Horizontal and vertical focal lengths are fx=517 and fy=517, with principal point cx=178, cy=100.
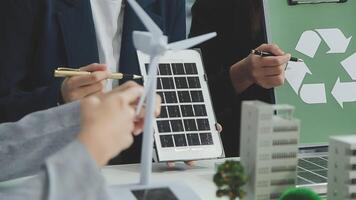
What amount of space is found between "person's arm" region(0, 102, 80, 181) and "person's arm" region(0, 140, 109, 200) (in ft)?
0.60

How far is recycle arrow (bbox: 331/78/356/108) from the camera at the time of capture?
1247 mm

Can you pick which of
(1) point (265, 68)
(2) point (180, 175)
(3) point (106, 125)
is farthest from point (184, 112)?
(3) point (106, 125)

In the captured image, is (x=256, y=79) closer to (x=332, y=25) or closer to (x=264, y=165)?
(x=332, y=25)

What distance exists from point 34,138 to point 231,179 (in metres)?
0.29

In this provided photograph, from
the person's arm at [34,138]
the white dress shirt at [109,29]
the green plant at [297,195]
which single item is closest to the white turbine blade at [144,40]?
the person's arm at [34,138]

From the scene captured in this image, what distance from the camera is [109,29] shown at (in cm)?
110

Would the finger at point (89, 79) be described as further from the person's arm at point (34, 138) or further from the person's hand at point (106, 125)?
the person's hand at point (106, 125)

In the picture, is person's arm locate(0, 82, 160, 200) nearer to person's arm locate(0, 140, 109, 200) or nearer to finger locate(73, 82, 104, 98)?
person's arm locate(0, 140, 109, 200)

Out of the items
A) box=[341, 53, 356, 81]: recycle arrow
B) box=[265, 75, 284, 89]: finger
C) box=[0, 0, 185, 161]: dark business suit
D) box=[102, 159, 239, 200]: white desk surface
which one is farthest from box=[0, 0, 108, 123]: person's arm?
box=[341, 53, 356, 81]: recycle arrow

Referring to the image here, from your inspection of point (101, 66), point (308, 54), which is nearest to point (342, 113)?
point (308, 54)

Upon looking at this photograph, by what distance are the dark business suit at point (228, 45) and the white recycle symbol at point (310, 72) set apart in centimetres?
8

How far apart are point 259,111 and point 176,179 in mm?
319

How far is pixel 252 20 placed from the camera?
1220mm

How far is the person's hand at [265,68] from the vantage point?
1058mm
